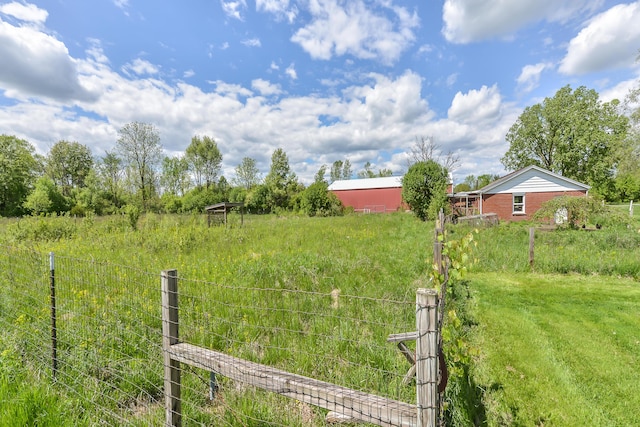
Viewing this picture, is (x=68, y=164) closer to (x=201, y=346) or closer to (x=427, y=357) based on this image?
(x=201, y=346)

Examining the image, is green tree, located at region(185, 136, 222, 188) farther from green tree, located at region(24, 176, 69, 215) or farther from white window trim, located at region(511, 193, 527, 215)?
white window trim, located at region(511, 193, 527, 215)

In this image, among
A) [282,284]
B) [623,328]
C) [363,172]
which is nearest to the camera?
[623,328]

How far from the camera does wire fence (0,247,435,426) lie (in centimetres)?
255

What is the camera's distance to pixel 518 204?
1997cm

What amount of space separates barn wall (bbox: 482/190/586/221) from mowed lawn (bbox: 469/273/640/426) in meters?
15.1

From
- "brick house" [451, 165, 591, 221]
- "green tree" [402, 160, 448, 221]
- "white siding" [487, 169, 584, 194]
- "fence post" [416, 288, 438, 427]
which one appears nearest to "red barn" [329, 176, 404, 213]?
"green tree" [402, 160, 448, 221]

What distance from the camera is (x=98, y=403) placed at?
2.70 meters

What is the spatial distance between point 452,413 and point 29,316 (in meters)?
5.39

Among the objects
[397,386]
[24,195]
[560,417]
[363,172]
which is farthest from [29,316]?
[363,172]

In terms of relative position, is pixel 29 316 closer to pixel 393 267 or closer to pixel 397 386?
pixel 397 386

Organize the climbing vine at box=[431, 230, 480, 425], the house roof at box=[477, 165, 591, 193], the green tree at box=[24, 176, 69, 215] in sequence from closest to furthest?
the climbing vine at box=[431, 230, 480, 425], the house roof at box=[477, 165, 591, 193], the green tree at box=[24, 176, 69, 215]

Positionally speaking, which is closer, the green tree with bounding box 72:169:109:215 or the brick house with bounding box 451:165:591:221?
the brick house with bounding box 451:165:591:221

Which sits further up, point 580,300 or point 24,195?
point 24,195

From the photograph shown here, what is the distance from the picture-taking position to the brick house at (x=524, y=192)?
62.1 ft
